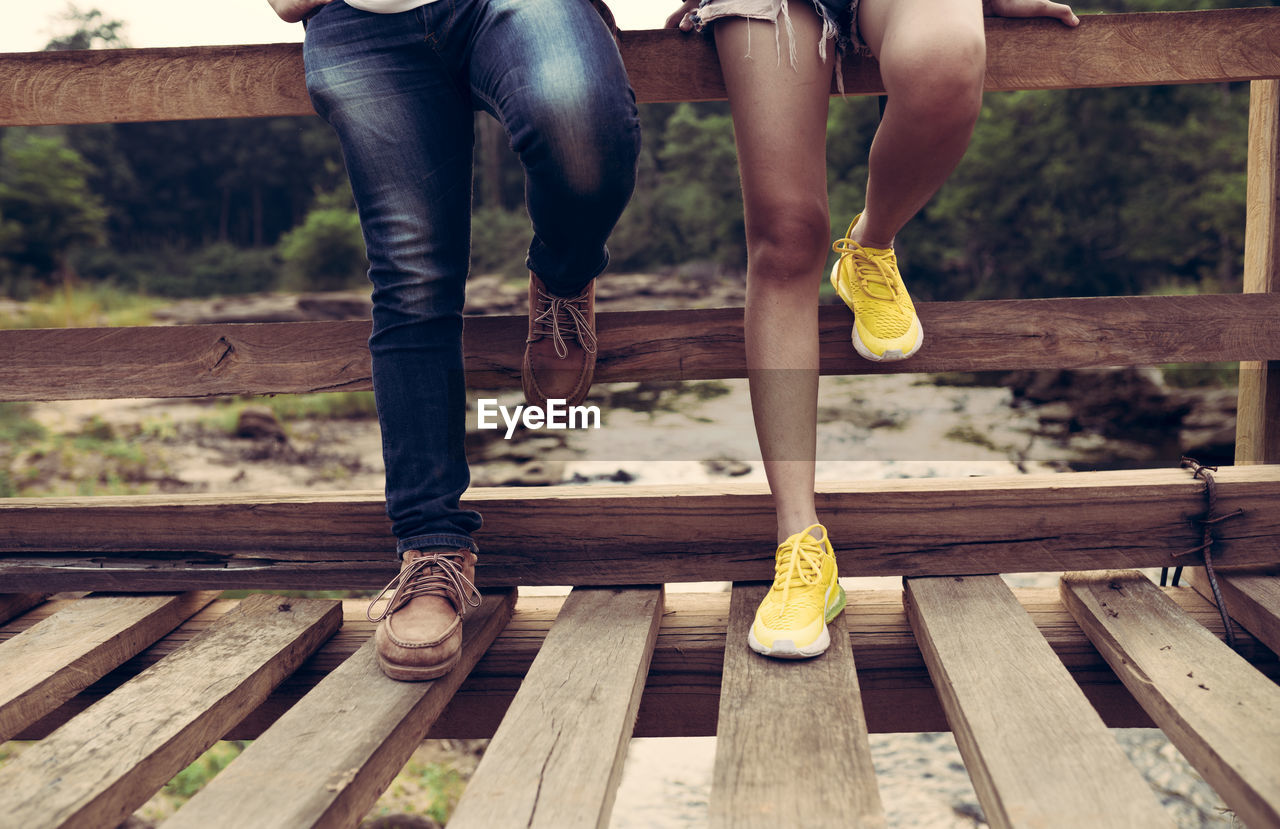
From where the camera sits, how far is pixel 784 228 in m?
1.34

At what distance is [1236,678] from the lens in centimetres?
115

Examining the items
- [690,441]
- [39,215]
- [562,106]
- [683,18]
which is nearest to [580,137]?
[562,106]

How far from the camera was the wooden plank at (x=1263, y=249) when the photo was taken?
1.67 m

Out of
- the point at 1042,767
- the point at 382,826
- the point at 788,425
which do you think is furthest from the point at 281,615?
the point at 382,826

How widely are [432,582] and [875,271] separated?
91cm

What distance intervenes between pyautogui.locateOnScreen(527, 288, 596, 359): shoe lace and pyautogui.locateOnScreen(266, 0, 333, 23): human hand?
552 millimetres

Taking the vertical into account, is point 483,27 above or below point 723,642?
above

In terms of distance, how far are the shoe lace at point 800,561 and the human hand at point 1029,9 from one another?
3.13 feet

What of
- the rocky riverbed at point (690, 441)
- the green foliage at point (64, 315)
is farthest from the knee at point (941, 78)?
the green foliage at point (64, 315)

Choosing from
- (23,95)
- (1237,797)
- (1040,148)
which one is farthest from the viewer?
(1040,148)

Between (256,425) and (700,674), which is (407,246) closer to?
(700,674)

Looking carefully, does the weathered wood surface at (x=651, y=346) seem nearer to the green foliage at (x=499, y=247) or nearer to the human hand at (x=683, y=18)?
the human hand at (x=683, y=18)

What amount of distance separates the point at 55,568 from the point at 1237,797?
1.83 meters

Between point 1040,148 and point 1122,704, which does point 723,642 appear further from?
point 1040,148
